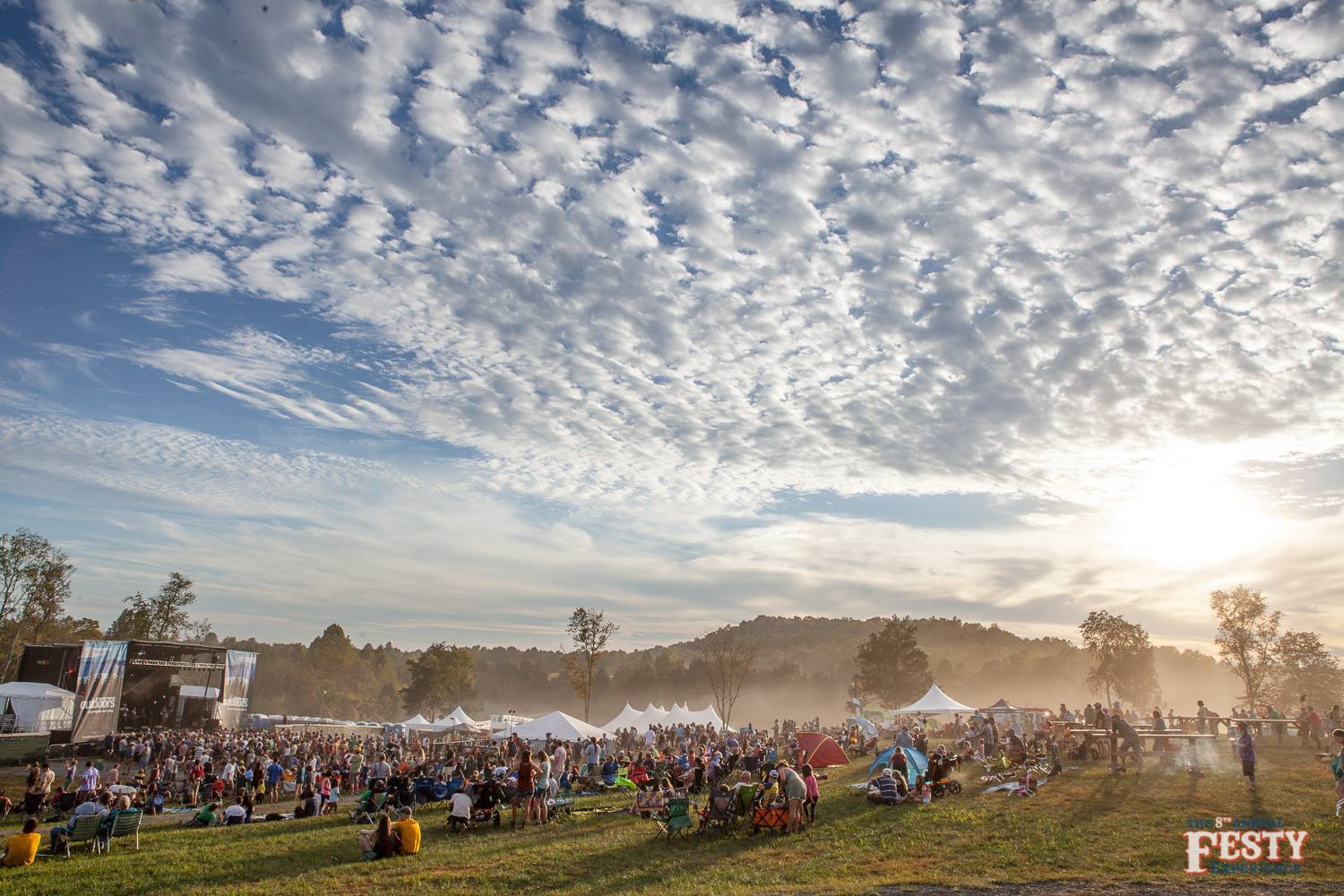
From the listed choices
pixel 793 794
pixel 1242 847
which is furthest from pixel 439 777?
pixel 1242 847

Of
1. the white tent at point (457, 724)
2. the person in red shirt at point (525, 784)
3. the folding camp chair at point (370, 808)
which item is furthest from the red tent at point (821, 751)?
the white tent at point (457, 724)

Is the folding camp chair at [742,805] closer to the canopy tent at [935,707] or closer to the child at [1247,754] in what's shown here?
the child at [1247,754]

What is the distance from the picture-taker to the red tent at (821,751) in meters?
24.0

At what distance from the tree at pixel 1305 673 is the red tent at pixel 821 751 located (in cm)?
3298

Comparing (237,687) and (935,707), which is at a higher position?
(935,707)

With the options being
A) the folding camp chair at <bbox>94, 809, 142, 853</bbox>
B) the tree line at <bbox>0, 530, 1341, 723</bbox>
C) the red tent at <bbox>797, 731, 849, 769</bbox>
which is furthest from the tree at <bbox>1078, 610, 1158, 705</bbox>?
the folding camp chair at <bbox>94, 809, 142, 853</bbox>

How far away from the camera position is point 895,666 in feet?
207

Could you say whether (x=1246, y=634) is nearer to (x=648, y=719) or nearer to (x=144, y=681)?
(x=648, y=719)

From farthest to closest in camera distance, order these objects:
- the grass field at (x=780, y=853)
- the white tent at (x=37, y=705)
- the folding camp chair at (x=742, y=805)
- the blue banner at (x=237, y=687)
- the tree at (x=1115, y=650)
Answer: the tree at (x=1115, y=650)
the blue banner at (x=237, y=687)
the white tent at (x=37, y=705)
the folding camp chair at (x=742, y=805)
the grass field at (x=780, y=853)

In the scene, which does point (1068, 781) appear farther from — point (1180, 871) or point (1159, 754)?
point (1180, 871)

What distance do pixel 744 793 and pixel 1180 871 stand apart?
7.12 meters

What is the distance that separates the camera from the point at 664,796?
17.7m

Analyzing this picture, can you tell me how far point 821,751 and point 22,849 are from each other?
19.5 metres

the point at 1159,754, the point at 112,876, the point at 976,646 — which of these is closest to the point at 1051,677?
the point at 976,646
